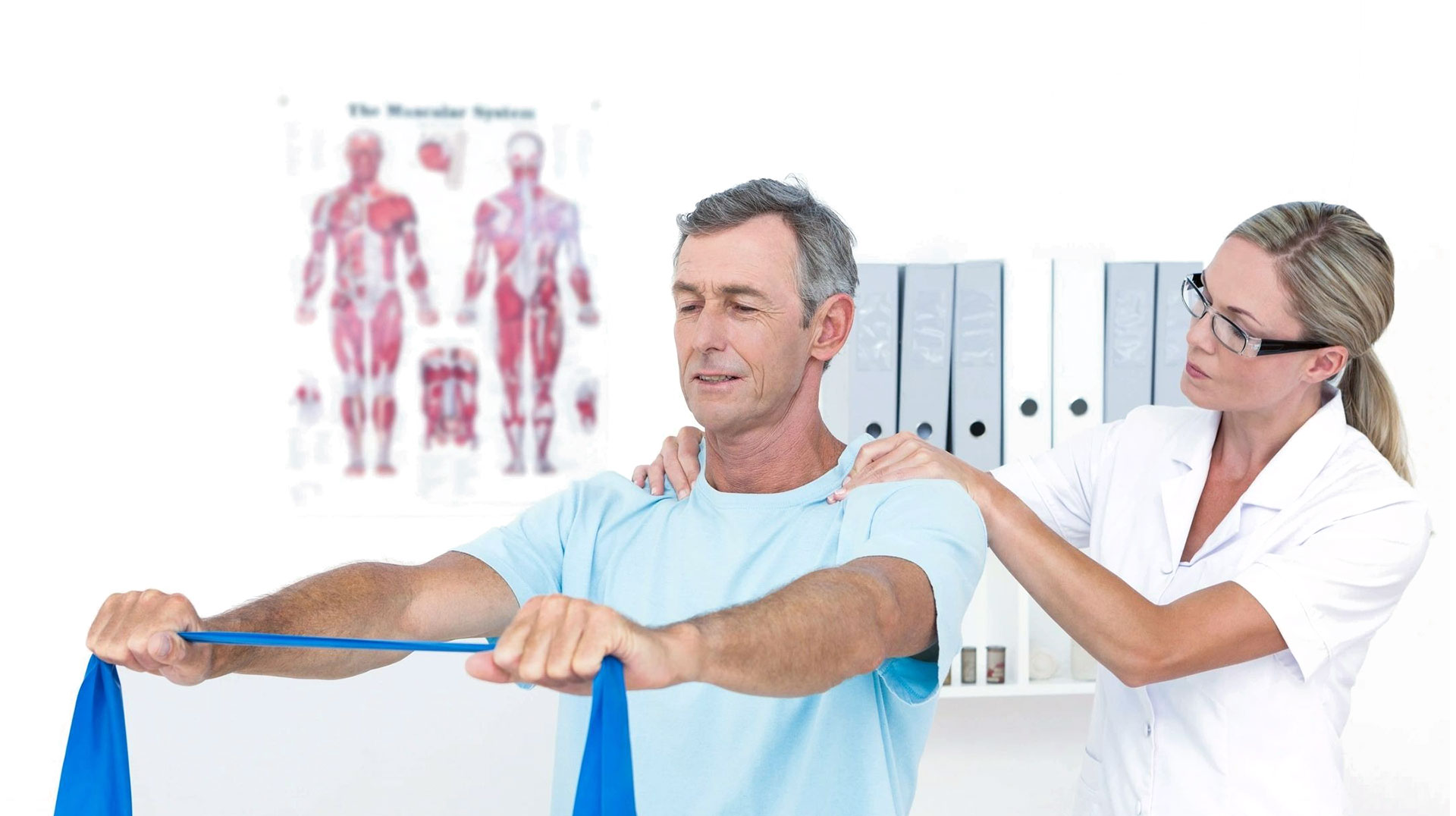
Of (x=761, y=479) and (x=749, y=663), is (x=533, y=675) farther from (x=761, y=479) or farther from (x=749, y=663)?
(x=761, y=479)

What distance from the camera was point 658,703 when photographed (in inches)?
49.6

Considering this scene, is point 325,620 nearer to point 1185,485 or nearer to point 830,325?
point 830,325

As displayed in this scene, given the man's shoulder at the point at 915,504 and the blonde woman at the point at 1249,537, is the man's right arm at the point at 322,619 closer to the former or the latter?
the blonde woman at the point at 1249,537

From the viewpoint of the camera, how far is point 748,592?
129 centimetres

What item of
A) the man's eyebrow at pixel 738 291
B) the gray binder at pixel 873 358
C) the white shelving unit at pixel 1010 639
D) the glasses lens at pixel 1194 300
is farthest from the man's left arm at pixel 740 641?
the white shelving unit at pixel 1010 639

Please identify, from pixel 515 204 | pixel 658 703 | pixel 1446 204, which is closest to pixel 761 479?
pixel 658 703

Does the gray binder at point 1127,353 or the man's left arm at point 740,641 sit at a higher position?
the gray binder at point 1127,353

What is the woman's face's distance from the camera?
5.18ft

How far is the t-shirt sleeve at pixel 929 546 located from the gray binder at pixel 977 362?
3.28 feet

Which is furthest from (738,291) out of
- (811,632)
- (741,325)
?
(811,632)

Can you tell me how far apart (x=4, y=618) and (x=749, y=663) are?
85.8 inches

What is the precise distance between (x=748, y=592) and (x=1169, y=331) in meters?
1.38

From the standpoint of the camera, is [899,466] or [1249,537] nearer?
[899,466]

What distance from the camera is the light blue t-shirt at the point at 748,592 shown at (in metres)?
1.21
